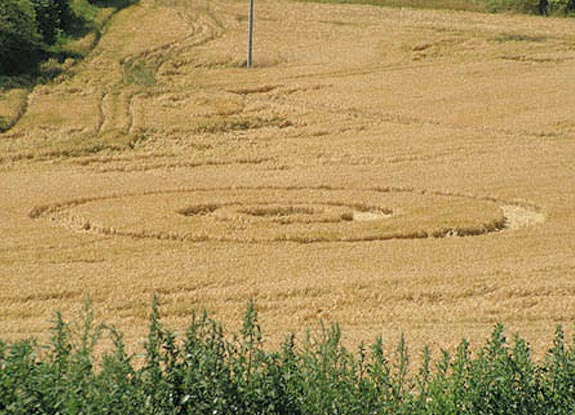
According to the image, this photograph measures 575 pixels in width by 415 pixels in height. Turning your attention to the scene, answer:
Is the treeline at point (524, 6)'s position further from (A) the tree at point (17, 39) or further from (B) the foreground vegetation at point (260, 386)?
(B) the foreground vegetation at point (260, 386)

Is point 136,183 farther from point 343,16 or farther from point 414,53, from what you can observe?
point 343,16

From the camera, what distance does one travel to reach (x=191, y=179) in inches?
1058

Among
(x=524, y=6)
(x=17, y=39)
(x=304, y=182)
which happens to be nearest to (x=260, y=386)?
(x=304, y=182)

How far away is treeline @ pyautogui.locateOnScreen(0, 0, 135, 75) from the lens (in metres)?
37.8

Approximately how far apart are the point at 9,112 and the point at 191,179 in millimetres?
9027

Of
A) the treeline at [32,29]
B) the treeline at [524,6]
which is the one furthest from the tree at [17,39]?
the treeline at [524,6]

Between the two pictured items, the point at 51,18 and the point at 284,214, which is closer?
the point at 284,214

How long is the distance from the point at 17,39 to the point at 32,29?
1.55 meters

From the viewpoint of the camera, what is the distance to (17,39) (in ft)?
124

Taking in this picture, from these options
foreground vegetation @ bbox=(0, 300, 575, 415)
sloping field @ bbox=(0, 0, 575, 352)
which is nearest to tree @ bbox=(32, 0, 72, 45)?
sloping field @ bbox=(0, 0, 575, 352)

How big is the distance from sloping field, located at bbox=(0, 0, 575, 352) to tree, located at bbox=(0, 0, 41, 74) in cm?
194

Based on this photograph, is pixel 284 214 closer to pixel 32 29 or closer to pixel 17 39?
pixel 17 39

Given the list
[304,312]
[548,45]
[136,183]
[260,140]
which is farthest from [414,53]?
[304,312]

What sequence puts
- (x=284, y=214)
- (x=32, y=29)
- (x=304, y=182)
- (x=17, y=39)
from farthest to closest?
1. (x=32, y=29)
2. (x=17, y=39)
3. (x=304, y=182)
4. (x=284, y=214)
